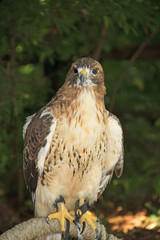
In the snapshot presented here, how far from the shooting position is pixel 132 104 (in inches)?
255

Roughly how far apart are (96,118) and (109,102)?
2.10 meters

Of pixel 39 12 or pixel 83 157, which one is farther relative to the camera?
pixel 39 12

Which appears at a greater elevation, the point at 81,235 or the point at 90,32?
the point at 90,32

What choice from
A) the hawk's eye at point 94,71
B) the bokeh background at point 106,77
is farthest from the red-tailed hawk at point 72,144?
the bokeh background at point 106,77

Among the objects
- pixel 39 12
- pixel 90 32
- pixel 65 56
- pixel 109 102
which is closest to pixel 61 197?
pixel 39 12

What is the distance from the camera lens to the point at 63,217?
3119mm

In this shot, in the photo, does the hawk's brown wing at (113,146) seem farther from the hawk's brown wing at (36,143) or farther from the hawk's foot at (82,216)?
the hawk's brown wing at (36,143)

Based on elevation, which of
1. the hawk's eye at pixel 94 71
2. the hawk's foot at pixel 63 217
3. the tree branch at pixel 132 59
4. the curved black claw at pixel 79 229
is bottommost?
the curved black claw at pixel 79 229

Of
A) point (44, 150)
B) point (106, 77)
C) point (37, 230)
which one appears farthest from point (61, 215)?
point (106, 77)

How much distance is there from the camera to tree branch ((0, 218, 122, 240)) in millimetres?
2627

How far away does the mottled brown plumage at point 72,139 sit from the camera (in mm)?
3020

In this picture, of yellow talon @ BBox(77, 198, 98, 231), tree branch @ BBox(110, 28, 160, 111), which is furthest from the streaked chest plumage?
tree branch @ BBox(110, 28, 160, 111)

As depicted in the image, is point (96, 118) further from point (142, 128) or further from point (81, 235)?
point (142, 128)

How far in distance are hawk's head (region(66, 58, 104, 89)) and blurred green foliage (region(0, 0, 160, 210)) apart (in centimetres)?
83
